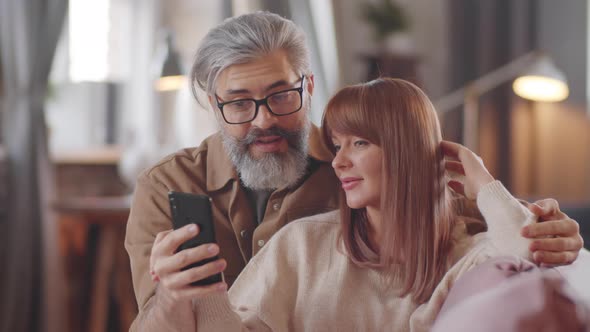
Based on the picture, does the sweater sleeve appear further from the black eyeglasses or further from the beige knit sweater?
the black eyeglasses

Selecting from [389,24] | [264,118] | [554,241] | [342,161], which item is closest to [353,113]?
[342,161]

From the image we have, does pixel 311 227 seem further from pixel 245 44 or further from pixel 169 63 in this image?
pixel 169 63

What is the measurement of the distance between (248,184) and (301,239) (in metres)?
0.20

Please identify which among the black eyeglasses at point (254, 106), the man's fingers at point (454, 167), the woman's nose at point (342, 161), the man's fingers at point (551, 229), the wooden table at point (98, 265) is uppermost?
the black eyeglasses at point (254, 106)

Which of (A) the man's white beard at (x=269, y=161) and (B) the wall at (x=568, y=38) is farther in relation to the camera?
(B) the wall at (x=568, y=38)

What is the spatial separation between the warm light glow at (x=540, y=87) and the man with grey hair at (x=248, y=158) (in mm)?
2246

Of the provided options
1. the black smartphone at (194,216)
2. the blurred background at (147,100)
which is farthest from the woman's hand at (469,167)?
the blurred background at (147,100)

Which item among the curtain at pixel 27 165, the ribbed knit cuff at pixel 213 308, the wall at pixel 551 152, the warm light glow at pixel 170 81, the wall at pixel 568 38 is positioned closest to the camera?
the ribbed knit cuff at pixel 213 308

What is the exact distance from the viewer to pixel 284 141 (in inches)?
61.4

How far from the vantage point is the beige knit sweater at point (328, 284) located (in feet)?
4.14

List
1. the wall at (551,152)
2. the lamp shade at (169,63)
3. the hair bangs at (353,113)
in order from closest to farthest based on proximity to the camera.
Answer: the hair bangs at (353,113) < the lamp shade at (169,63) < the wall at (551,152)

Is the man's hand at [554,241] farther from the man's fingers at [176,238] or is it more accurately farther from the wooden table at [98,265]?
the wooden table at [98,265]

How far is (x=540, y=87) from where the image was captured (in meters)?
3.61

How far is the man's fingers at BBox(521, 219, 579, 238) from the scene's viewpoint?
1243 mm
